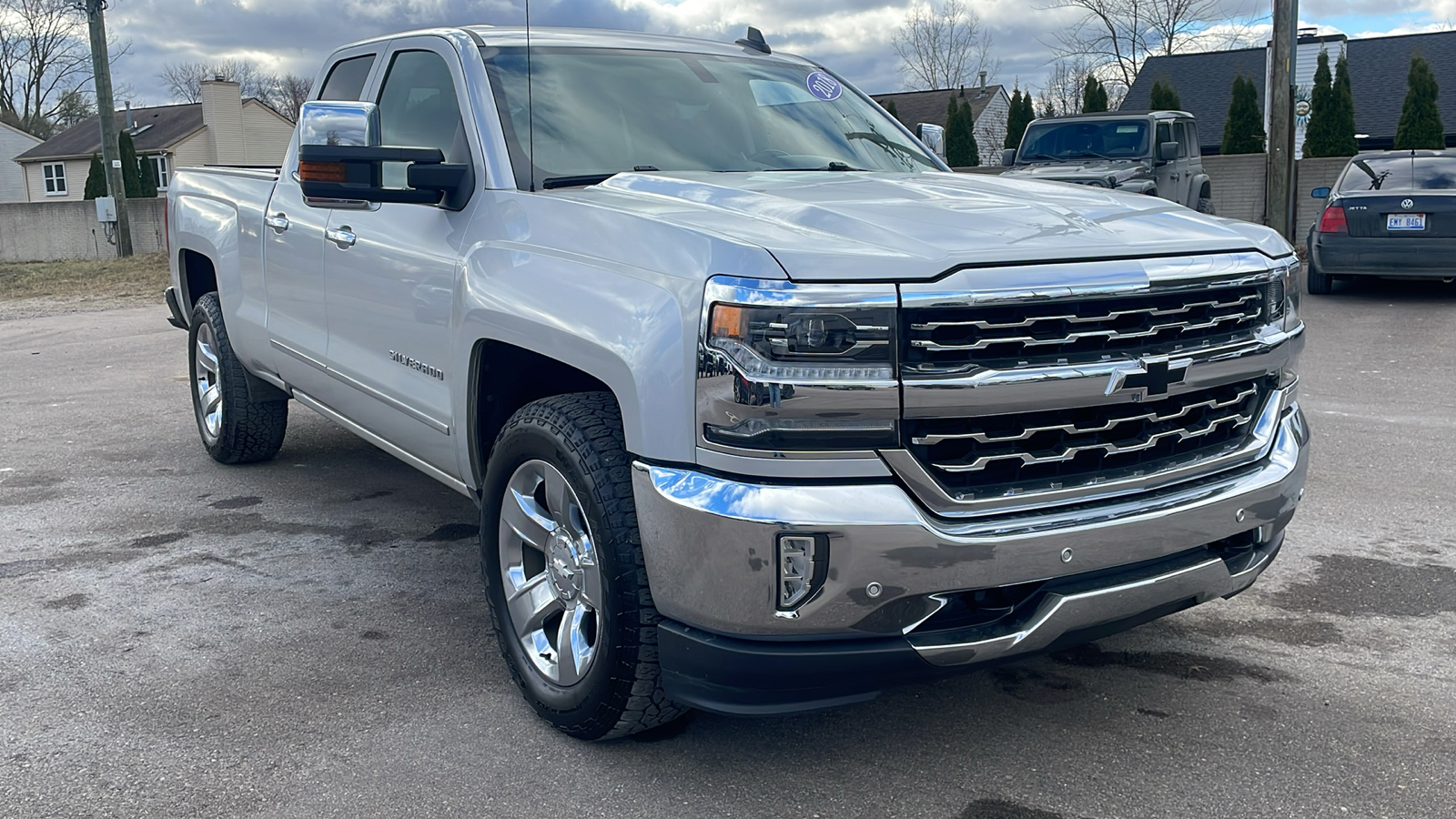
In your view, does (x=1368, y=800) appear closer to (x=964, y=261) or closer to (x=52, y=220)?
(x=964, y=261)

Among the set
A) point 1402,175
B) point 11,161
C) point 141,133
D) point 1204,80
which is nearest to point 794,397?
point 1402,175

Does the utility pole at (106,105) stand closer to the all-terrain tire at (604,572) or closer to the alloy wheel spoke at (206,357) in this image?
the alloy wheel spoke at (206,357)

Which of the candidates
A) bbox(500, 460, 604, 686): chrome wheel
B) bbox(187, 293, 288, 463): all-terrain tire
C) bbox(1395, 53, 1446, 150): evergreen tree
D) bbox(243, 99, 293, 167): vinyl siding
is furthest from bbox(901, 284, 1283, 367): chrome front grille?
bbox(243, 99, 293, 167): vinyl siding

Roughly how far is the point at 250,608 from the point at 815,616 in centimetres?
244

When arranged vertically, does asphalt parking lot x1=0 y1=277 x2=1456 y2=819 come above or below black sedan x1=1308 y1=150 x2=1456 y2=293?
below

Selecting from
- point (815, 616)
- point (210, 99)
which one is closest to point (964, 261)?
point (815, 616)

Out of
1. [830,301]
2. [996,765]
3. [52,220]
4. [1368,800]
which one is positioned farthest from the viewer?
[52,220]

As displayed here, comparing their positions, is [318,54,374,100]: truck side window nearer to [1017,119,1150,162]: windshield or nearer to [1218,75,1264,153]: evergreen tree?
[1017,119,1150,162]: windshield

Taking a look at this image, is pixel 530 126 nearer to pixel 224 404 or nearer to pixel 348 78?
pixel 348 78

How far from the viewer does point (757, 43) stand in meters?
5.25

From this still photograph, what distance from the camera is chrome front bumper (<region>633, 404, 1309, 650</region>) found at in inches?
102

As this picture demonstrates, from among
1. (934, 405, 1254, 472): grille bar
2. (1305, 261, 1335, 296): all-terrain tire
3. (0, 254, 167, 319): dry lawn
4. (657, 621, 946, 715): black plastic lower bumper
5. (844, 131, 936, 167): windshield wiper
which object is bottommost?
(0, 254, 167, 319): dry lawn

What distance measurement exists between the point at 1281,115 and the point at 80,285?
17827 millimetres

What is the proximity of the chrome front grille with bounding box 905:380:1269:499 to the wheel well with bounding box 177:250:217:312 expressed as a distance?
195 inches
